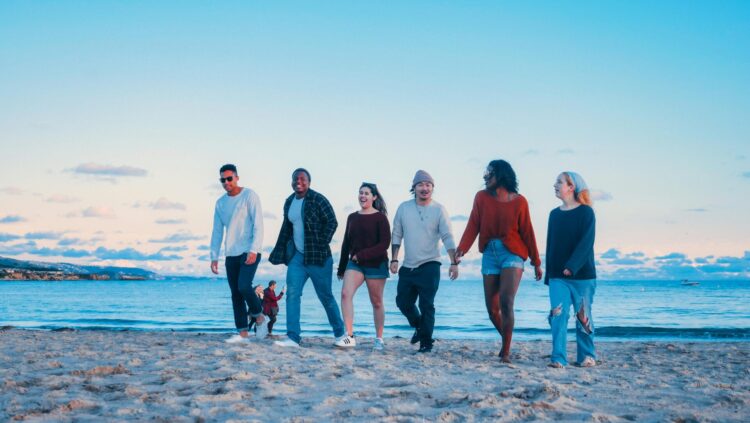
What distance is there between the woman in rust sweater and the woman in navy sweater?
1.03 feet

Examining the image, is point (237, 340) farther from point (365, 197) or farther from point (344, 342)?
point (365, 197)

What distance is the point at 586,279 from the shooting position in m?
6.34

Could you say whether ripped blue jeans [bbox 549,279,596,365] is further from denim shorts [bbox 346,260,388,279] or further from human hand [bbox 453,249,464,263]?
denim shorts [bbox 346,260,388,279]

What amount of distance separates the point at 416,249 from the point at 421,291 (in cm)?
48

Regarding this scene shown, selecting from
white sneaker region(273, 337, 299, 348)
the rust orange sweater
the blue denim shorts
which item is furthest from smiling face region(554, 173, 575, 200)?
white sneaker region(273, 337, 299, 348)

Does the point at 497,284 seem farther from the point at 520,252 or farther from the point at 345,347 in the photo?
the point at 345,347

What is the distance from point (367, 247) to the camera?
7383mm

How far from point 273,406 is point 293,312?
3.45 meters

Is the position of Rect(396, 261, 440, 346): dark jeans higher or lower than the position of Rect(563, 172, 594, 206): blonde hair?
lower

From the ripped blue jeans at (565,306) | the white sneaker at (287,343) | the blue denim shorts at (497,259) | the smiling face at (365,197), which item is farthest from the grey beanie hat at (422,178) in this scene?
the white sneaker at (287,343)

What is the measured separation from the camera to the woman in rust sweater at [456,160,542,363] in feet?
21.3

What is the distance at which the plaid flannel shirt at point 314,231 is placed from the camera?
7535 millimetres

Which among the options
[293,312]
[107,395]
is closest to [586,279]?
[293,312]

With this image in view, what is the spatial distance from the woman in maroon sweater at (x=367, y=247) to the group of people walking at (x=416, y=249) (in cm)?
1
